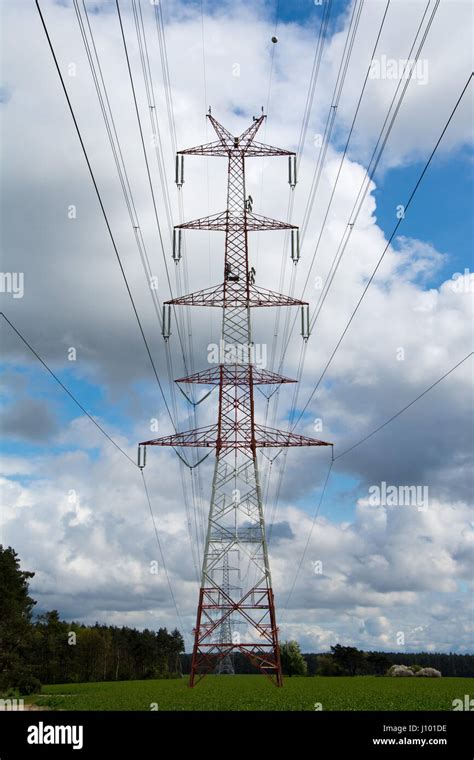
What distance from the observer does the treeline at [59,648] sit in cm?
7469

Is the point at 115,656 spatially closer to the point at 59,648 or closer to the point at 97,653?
the point at 97,653

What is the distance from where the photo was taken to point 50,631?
134000 mm

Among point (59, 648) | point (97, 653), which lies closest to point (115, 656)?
point (97, 653)

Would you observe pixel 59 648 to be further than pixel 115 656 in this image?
Result: No

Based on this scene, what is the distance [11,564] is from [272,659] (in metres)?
40.8

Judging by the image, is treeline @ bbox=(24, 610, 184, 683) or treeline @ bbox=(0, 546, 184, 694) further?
treeline @ bbox=(24, 610, 184, 683)

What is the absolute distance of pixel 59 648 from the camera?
13788 cm

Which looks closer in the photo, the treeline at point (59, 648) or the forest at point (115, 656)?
the treeline at point (59, 648)

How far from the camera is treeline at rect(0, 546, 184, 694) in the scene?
245 feet

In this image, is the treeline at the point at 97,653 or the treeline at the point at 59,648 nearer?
the treeline at the point at 59,648

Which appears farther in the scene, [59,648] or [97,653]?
[97,653]
